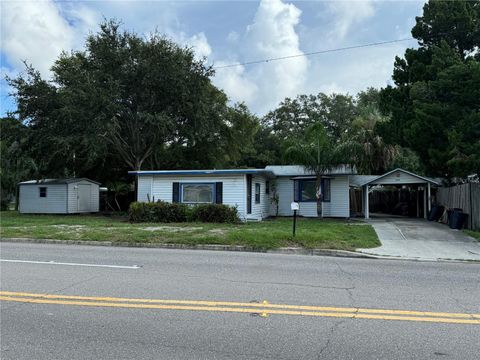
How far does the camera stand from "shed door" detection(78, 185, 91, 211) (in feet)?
96.0

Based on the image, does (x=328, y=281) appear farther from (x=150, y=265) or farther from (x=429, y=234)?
(x=429, y=234)

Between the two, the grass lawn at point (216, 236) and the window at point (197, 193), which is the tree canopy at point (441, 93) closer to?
the grass lawn at point (216, 236)

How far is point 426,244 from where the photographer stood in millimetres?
13727

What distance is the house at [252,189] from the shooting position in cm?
2134

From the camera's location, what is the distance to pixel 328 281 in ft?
26.3

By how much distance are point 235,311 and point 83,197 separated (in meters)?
25.9

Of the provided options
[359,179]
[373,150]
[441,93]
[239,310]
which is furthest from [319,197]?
[239,310]

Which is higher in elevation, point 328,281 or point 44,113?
point 44,113

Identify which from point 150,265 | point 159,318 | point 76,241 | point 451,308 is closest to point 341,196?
point 76,241

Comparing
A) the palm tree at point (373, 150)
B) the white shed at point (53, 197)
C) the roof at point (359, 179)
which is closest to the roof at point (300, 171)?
the roof at point (359, 179)

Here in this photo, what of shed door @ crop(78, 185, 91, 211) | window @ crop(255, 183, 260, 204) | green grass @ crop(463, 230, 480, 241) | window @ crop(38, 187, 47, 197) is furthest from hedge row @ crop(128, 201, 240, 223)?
window @ crop(38, 187, 47, 197)

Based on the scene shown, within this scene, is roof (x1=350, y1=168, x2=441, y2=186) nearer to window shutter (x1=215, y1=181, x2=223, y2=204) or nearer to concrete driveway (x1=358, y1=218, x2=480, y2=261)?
concrete driveway (x1=358, y1=218, x2=480, y2=261)

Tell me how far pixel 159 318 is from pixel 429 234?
1328cm

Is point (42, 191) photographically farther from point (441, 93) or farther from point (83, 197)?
point (441, 93)
